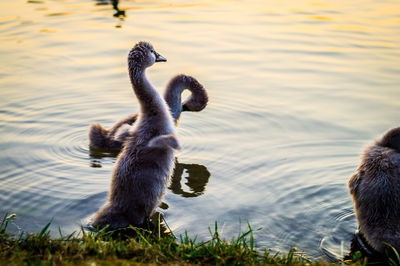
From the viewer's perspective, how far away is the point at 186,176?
839cm

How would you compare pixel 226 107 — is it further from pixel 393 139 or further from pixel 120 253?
pixel 120 253

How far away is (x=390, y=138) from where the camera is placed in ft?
21.2

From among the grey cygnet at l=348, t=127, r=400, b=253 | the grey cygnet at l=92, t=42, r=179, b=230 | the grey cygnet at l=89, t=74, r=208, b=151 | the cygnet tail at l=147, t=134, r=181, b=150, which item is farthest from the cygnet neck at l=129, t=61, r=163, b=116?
the grey cygnet at l=348, t=127, r=400, b=253

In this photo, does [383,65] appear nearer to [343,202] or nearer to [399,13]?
[399,13]

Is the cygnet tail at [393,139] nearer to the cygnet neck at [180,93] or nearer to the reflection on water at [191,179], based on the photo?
the reflection on water at [191,179]

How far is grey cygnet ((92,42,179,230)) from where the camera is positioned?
6422mm

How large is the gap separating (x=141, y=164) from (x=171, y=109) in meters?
3.15

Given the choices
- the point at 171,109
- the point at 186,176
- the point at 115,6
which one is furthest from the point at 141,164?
the point at 115,6

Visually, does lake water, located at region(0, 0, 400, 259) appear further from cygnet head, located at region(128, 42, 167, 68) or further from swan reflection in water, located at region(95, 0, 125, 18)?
cygnet head, located at region(128, 42, 167, 68)

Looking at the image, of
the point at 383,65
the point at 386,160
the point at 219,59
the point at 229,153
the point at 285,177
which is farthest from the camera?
the point at 219,59

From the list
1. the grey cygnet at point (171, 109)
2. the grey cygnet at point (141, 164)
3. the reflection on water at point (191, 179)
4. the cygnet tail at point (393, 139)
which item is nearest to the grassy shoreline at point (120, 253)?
the grey cygnet at point (141, 164)

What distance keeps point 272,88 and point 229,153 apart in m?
3.02

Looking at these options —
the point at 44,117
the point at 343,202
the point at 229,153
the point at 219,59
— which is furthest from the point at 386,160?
the point at 219,59

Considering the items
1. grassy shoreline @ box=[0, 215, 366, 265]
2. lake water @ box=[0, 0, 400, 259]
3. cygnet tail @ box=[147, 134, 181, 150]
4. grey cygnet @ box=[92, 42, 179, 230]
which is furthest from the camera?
lake water @ box=[0, 0, 400, 259]
